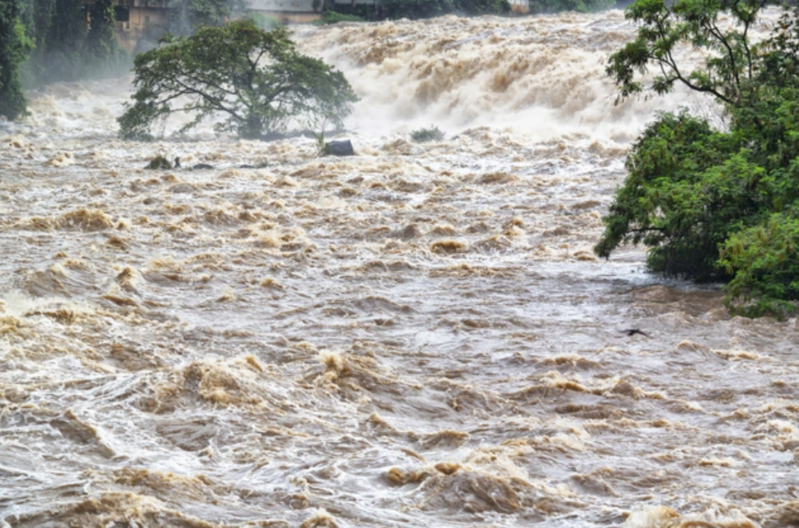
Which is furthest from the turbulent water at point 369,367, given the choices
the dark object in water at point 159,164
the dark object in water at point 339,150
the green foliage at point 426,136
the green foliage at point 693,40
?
the green foliage at point 426,136

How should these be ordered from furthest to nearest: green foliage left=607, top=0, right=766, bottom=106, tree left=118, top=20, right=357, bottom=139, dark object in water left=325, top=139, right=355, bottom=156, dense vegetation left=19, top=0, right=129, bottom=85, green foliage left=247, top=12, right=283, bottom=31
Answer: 1. green foliage left=247, top=12, right=283, bottom=31
2. dense vegetation left=19, top=0, right=129, bottom=85
3. tree left=118, top=20, right=357, bottom=139
4. dark object in water left=325, top=139, right=355, bottom=156
5. green foliage left=607, top=0, right=766, bottom=106

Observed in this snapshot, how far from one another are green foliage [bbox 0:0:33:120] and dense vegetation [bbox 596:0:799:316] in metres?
20.7

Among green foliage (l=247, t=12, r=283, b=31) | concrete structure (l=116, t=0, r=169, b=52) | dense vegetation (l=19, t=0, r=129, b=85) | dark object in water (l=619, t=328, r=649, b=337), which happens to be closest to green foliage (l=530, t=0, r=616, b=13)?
green foliage (l=247, t=12, r=283, b=31)

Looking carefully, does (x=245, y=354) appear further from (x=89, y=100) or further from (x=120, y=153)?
(x=89, y=100)

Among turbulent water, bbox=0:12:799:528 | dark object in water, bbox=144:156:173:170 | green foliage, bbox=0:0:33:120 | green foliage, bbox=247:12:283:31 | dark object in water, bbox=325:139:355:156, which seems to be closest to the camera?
turbulent water, bbox=0:12:799:528

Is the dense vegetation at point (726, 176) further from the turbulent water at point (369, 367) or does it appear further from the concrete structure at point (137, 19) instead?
the concrete structure at point (137, 19)

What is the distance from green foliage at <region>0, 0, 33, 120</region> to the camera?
28.4 meters

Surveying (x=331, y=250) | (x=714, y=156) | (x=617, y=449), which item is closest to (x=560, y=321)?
(x=714, y=156)

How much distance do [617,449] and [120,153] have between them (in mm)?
20036

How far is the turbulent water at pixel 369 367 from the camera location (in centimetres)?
625

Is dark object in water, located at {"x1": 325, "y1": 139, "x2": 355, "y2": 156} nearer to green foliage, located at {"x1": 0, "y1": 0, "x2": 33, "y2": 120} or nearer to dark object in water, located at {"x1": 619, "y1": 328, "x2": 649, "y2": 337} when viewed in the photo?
green foliage, located at {"x1": 0, "y1": 0, "x2": 33, "y2": 120}

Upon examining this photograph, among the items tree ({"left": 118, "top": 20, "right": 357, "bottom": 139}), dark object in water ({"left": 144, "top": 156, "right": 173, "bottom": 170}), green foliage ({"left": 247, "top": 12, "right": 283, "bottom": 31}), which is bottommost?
dark object in water ({"left": 144, "top": 156, "right": 173, "bottom": 170})

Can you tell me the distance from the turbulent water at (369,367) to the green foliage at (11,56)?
10536mm

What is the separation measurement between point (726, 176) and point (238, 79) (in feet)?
62.7
